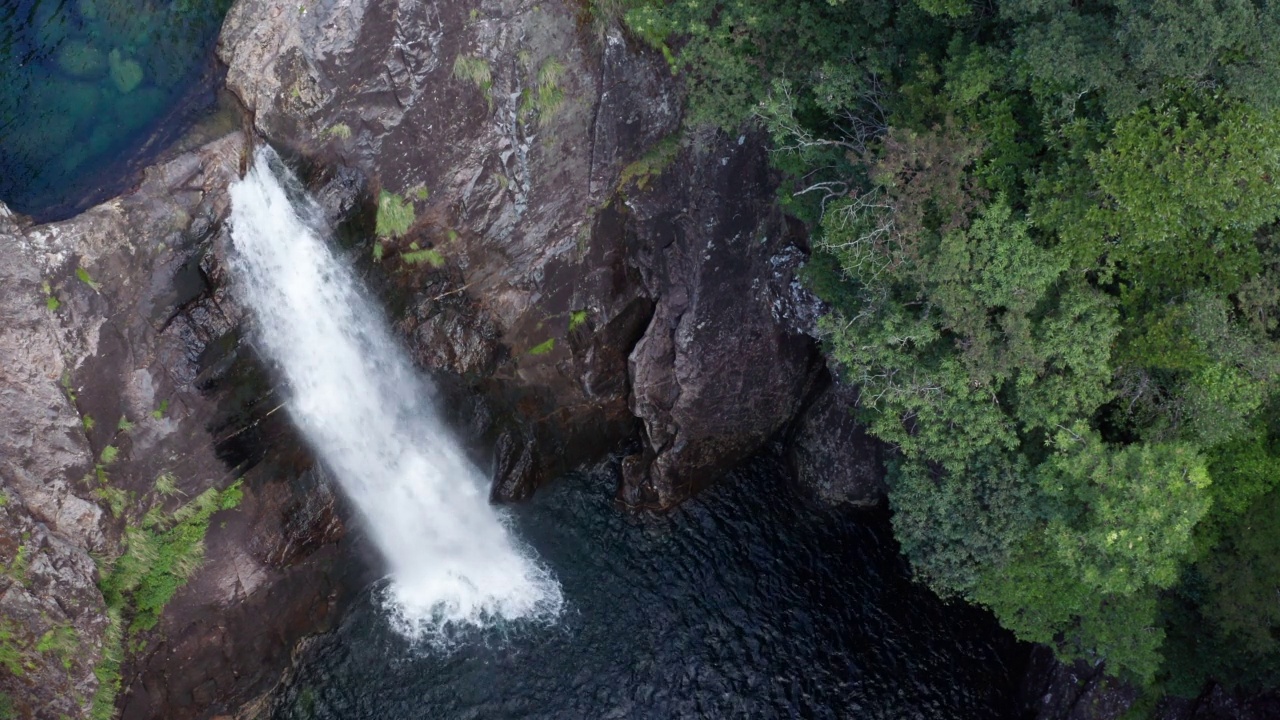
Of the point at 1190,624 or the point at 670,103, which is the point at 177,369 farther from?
the point at 1190,624

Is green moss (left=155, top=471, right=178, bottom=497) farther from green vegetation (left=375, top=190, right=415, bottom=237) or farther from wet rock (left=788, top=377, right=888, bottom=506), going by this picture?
wet rock (left=788, top=377, right=888, bottom=506)

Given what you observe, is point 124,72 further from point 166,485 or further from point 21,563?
point 21,563

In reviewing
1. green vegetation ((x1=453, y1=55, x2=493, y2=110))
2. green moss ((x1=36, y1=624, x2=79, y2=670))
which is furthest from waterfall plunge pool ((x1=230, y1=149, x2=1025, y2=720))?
green moss ((x1=36, y1=624, x2=79, y2=670))

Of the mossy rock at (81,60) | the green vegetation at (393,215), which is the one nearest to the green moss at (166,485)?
the green vegetation at (393,215)

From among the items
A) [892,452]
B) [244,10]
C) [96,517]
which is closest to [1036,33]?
[892,452]

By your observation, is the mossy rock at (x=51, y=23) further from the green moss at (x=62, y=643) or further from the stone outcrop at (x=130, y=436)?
the green moss at (x=62, y=643)

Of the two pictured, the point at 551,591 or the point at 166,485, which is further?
the point at 551,591

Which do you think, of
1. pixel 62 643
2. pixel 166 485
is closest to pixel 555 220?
pixel 166 485
